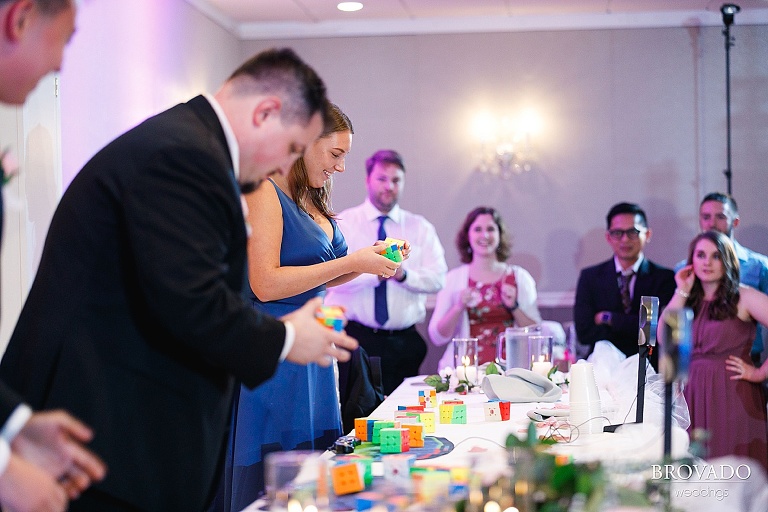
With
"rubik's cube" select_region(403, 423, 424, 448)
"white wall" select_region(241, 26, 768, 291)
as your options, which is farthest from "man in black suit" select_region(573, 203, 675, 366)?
"rubik's cube" select_region(403, 423, 424, 448)

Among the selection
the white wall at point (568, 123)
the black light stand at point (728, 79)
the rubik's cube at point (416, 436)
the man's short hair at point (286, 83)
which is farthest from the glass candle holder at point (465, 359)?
the black light stand at point (728, 79)

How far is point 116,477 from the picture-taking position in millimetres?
1456

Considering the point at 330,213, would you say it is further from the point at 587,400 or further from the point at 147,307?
the point at 147,307

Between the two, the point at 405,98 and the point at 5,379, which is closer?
the point at 5,379

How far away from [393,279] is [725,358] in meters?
1.90

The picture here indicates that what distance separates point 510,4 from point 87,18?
314 centimetres

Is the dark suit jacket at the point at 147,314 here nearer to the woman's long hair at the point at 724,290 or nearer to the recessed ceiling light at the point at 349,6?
the woman's long hair at the point at 724,290

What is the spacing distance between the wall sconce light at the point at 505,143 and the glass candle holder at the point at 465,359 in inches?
136

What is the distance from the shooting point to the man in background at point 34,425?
3.93 ft

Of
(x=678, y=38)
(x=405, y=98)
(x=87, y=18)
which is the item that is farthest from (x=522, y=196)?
(x=87, y=18)

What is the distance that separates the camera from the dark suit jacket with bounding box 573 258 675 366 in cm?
498

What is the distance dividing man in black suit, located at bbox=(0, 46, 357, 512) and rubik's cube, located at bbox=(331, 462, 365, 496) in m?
0.20

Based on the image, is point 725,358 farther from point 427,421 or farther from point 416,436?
point 416,436

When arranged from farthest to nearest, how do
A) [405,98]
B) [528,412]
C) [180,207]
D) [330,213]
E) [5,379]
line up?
[405,98] → [330,213] → [528,412] → [5,379] → [180,207]
